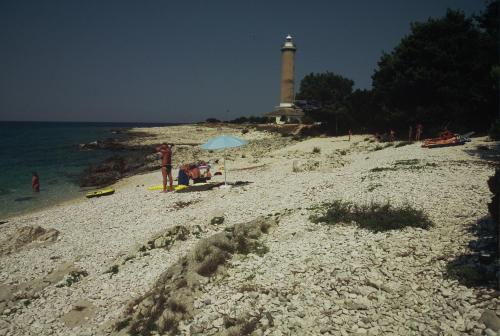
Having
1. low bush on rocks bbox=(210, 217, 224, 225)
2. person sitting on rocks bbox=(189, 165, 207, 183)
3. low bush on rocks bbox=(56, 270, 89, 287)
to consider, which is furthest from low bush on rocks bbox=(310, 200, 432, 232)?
person sitting on rocks bbox=(189, 165, 207, 183)

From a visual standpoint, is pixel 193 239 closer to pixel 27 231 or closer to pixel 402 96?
pixel 27 231

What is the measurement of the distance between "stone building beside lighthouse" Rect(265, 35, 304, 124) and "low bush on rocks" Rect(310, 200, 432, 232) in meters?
56.8

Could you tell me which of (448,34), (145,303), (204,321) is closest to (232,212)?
(145,303)

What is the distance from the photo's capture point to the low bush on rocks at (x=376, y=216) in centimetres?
894

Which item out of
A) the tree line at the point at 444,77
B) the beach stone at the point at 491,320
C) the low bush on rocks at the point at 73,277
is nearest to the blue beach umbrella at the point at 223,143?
the low bush on rocks at the point at 73,277

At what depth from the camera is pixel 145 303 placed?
24.2ft

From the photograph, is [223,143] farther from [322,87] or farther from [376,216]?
[322,87]

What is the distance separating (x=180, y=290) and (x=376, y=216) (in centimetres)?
602

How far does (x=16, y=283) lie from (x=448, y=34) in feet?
113

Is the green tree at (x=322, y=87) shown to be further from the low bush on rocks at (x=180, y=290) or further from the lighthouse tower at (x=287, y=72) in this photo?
the low bush on rocks at (x=180, y=290)

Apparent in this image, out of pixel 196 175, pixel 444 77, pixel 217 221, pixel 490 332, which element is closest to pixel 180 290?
pixel 217 221

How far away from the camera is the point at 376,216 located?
9656 mm

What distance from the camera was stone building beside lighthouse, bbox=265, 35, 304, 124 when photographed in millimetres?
67250

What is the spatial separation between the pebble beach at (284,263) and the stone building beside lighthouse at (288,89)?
2016 inches
